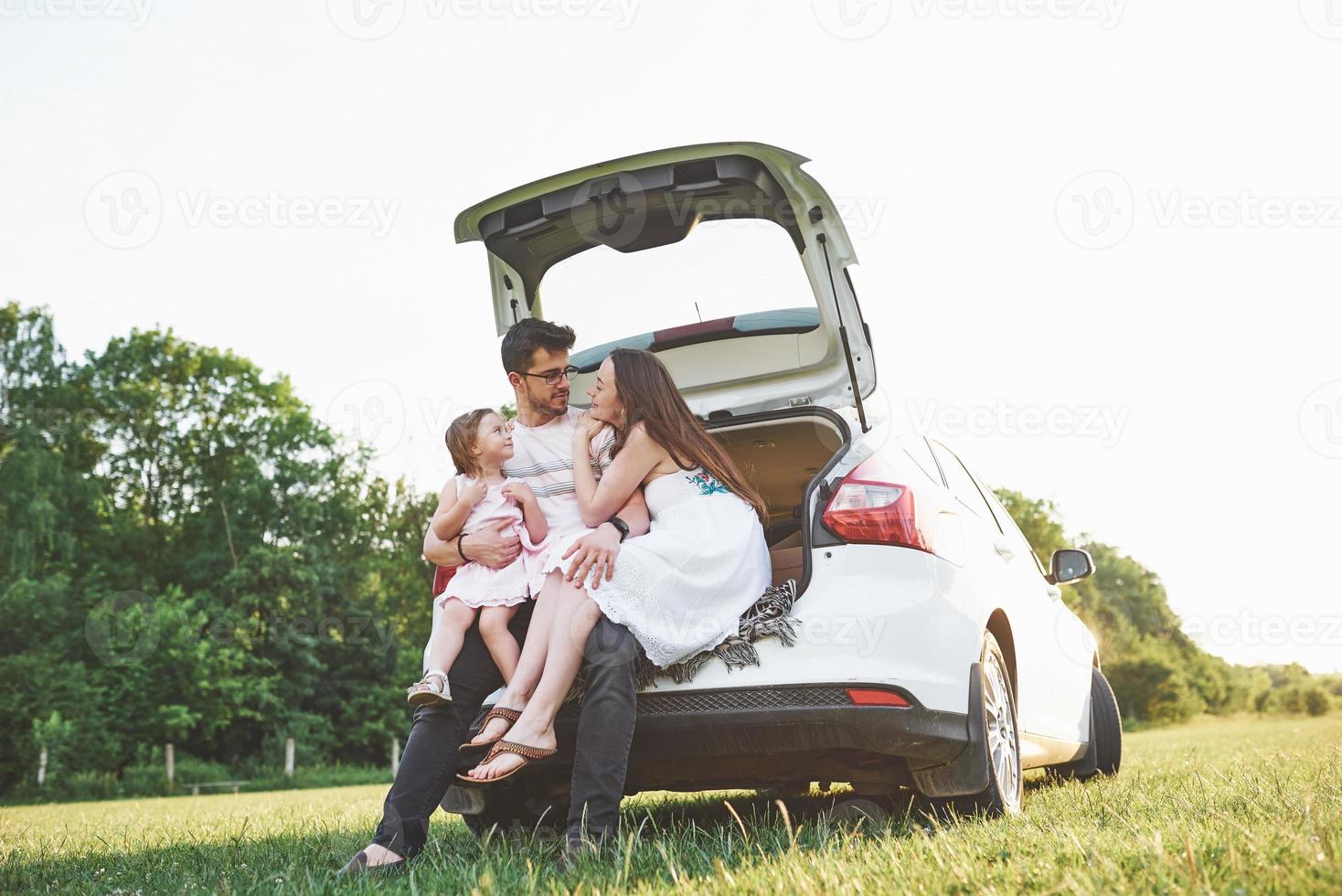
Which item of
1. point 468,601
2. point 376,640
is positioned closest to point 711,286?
point 468,601

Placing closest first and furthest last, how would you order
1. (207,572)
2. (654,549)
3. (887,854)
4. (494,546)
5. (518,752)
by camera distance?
(887,854) → (518,752) → (654,549) → (494,546) → (207,572)

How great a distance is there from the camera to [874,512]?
11.0ft

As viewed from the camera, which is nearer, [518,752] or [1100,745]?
[518,752]

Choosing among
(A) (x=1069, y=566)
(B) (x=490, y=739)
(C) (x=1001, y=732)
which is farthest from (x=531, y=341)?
(A) (x=1069, y=566)

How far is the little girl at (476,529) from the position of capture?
3.65 m

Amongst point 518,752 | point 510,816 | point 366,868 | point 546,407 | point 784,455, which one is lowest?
point 510,816

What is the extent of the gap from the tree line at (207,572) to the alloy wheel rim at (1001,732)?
94.4 feet

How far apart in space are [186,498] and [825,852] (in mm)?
35670

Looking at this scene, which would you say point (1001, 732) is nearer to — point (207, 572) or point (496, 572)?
point (496, 572)

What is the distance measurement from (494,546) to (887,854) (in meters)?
1.71

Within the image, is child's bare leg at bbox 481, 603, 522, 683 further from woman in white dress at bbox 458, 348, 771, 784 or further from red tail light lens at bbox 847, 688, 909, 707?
red tail light lens at bbox 847, 688, 909, 707

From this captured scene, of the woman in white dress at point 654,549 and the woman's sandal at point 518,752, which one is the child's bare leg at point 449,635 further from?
the woman's sandal at point 518,752

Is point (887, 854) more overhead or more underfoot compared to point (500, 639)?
more underfoot

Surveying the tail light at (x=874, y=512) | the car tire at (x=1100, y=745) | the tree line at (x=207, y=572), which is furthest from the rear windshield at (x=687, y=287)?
the tree line at (x=207, y=572)
